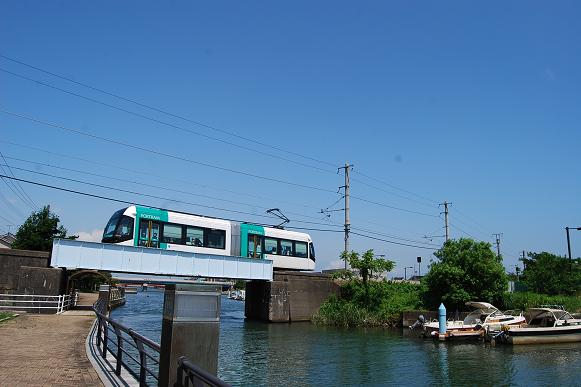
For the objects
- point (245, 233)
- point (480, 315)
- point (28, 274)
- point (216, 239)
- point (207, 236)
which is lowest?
point (480, 315)

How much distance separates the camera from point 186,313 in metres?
5.45

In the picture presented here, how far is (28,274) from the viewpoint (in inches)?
1136

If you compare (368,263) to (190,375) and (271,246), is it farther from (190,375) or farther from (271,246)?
(190,375)

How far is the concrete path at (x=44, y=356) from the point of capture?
9148 mm

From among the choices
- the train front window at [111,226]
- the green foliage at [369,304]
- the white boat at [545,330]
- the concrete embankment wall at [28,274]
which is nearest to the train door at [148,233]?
the train front window at [111,226]

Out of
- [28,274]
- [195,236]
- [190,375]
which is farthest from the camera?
[195,236]

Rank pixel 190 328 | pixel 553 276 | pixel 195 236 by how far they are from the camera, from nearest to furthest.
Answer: pixel 190 328, pixel 195 236, pixel 553 276

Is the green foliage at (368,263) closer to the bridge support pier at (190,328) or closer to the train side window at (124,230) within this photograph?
the train side window at (124,230)

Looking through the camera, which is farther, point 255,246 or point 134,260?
point 255,246

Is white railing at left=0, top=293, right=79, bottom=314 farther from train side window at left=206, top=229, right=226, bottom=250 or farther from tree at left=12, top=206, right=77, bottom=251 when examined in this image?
tree at left=12, top=206, right=77, bottom=251

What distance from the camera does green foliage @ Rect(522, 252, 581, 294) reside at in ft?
155

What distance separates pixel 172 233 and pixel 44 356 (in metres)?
20.6

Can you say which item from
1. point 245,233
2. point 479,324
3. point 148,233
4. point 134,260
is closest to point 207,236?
point 245,233

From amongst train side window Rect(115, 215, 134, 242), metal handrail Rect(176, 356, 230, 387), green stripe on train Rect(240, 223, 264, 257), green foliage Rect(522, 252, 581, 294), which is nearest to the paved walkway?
metal handrail Rect(176, 356, 230, 387)
